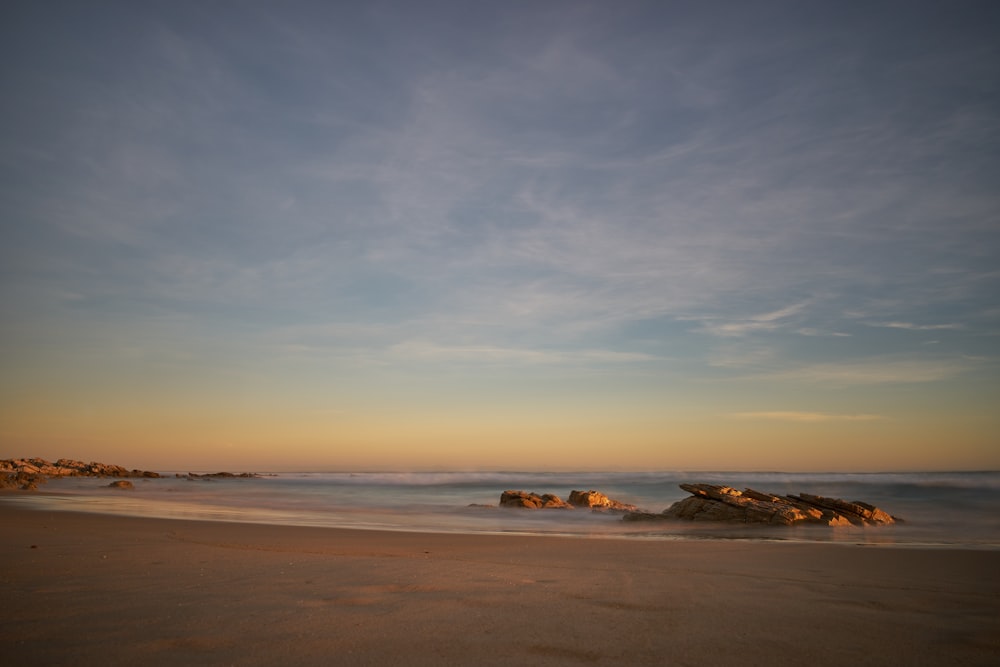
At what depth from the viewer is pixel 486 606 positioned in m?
4.48

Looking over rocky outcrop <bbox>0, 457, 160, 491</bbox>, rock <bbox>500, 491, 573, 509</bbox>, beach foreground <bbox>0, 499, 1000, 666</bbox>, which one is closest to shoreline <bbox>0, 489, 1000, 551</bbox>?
beach foreground <bbox>0, 499, 1000, 666</bbox>

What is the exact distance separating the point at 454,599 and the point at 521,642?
1300 mm

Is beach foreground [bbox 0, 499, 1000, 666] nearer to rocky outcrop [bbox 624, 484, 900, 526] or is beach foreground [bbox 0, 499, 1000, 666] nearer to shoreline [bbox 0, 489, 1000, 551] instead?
shoreline [bbox 0, 489, 1000, 551]

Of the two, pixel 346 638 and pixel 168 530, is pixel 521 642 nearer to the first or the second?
pixel 346 638

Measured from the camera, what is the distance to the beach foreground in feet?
11.3

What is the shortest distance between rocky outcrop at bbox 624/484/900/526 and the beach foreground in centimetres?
640

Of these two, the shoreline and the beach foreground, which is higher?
the beach foreground

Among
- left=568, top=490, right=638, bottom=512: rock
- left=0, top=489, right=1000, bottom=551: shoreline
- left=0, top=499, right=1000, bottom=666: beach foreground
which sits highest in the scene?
left=0, top=499, right=1000, bottom=666: beach foreground

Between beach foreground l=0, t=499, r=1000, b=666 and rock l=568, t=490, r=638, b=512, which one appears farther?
rock l=568, t=490, r=638, b=512

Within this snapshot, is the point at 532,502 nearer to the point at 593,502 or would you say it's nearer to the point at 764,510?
the point at 593,502

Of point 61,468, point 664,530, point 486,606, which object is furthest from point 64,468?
point 486,606

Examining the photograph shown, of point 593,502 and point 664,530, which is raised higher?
point 664,530

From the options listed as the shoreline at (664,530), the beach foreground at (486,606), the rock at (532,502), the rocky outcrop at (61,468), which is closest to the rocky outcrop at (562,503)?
the rock at (532,502)

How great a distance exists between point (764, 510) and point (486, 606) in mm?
12232
